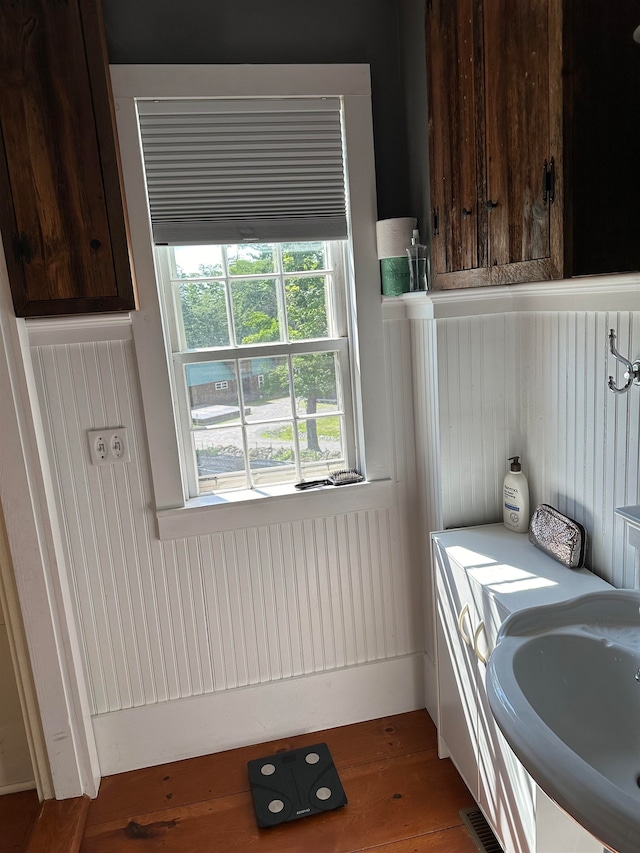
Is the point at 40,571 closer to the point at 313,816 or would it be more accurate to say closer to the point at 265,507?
the point at 265,507

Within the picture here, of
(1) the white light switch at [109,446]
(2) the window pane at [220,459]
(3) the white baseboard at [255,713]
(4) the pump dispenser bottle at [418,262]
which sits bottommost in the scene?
(3) the white baseboard at [255,713]

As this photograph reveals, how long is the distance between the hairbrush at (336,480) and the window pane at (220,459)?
0.22m

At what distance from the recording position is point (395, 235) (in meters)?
2.05

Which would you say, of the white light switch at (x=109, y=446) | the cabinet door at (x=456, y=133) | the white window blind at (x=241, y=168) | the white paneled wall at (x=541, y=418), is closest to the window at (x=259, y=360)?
the white window blind at (x=241, y=168)

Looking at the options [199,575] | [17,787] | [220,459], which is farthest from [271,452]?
[17,787]

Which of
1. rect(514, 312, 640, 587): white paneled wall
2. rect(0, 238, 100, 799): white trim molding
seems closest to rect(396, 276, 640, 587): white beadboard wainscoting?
rect(514, 312, 640, 587): white paneled wall

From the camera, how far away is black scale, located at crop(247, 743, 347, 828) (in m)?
1.98

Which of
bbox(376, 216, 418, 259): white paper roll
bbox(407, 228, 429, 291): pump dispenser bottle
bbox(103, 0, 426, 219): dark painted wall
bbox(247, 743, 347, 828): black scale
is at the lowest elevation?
bbox(247, 743, 347, 828): black scale

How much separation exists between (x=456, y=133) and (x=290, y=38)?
2.26ft

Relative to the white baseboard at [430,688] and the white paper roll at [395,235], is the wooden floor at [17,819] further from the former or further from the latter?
the white paper roll at [395,235]

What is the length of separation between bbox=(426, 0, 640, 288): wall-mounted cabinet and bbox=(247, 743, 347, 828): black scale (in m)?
1.66

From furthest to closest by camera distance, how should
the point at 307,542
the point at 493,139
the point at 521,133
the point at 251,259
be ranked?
the point at 307,542, the point at 251,259, the point at 493,139, the point at 521,133

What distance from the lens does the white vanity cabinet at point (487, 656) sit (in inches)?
57.6

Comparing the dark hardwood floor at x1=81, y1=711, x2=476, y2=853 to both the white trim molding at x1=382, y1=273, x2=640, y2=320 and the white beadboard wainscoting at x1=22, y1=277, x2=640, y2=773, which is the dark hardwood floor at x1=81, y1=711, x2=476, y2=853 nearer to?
the white beadboard wainscoting at x1=22, y1=277, x2=640, y2=773
